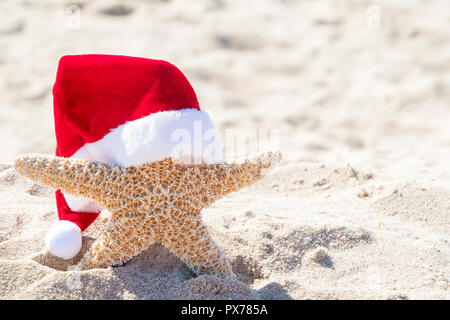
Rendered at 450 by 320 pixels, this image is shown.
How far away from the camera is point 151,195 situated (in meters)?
1.86

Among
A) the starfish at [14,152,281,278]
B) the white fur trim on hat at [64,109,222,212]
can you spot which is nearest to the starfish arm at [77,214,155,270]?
the starfish at [14,152,281,278]

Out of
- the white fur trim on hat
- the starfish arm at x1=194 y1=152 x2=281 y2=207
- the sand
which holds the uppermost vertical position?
the white fur trim on hat

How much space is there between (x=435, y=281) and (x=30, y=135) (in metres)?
3.26

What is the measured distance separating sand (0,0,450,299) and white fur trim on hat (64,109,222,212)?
0.47 metres

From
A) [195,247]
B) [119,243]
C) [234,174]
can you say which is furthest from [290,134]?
[119,243]

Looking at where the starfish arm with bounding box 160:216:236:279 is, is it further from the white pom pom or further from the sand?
the white pom pom

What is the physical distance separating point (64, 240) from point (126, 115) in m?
0.59

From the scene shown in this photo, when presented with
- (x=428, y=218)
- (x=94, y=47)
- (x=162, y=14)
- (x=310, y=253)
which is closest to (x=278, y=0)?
(x=162, y=14)

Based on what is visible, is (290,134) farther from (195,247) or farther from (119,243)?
(119,243)

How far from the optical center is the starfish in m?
1.87

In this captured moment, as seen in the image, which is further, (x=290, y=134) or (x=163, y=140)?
(x=290, y=134)

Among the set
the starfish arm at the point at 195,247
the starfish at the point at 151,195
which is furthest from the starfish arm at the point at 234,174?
the starfish arm at the point at 195,247

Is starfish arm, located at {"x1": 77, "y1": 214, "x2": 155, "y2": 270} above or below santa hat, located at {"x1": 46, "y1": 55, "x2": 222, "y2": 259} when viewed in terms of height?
below

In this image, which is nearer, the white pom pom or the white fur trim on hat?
the white fur trim on hat
